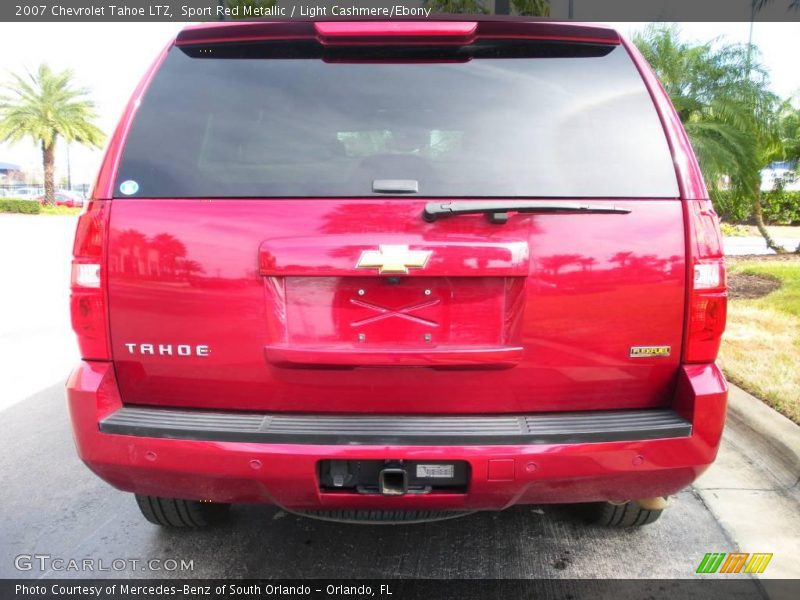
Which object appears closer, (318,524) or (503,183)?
(503,183)

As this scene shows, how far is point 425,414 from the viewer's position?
6.83 ft

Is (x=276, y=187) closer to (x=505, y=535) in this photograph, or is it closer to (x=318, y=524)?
(x=318, y=524)

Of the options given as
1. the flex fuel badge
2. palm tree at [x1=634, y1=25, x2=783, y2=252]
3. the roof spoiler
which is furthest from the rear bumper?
palm tree at [x1=634, y1=25, x2=783, y2=252]

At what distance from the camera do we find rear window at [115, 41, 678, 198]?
203cm

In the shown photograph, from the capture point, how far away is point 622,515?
2.78 m

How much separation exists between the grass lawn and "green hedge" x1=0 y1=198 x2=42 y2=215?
40.3 m

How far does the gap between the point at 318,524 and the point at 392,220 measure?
169cm

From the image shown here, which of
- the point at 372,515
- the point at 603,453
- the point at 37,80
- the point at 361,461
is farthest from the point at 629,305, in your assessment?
the point at 37,80

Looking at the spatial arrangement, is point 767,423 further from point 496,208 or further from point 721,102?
point 721,102

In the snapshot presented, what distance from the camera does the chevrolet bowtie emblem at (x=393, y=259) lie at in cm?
191

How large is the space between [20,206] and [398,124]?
42.1 m

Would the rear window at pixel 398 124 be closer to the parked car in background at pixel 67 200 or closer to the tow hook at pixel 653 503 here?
the tow hook at pixel 653 503

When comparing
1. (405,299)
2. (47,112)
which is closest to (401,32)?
(405,299)

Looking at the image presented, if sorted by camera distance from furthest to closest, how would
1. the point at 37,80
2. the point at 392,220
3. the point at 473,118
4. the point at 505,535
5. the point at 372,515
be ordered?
1. the point at 37,80
2. the point at 505,535
3. the point at 372,515
4. the point at 473,118
5. the point at 392,220
